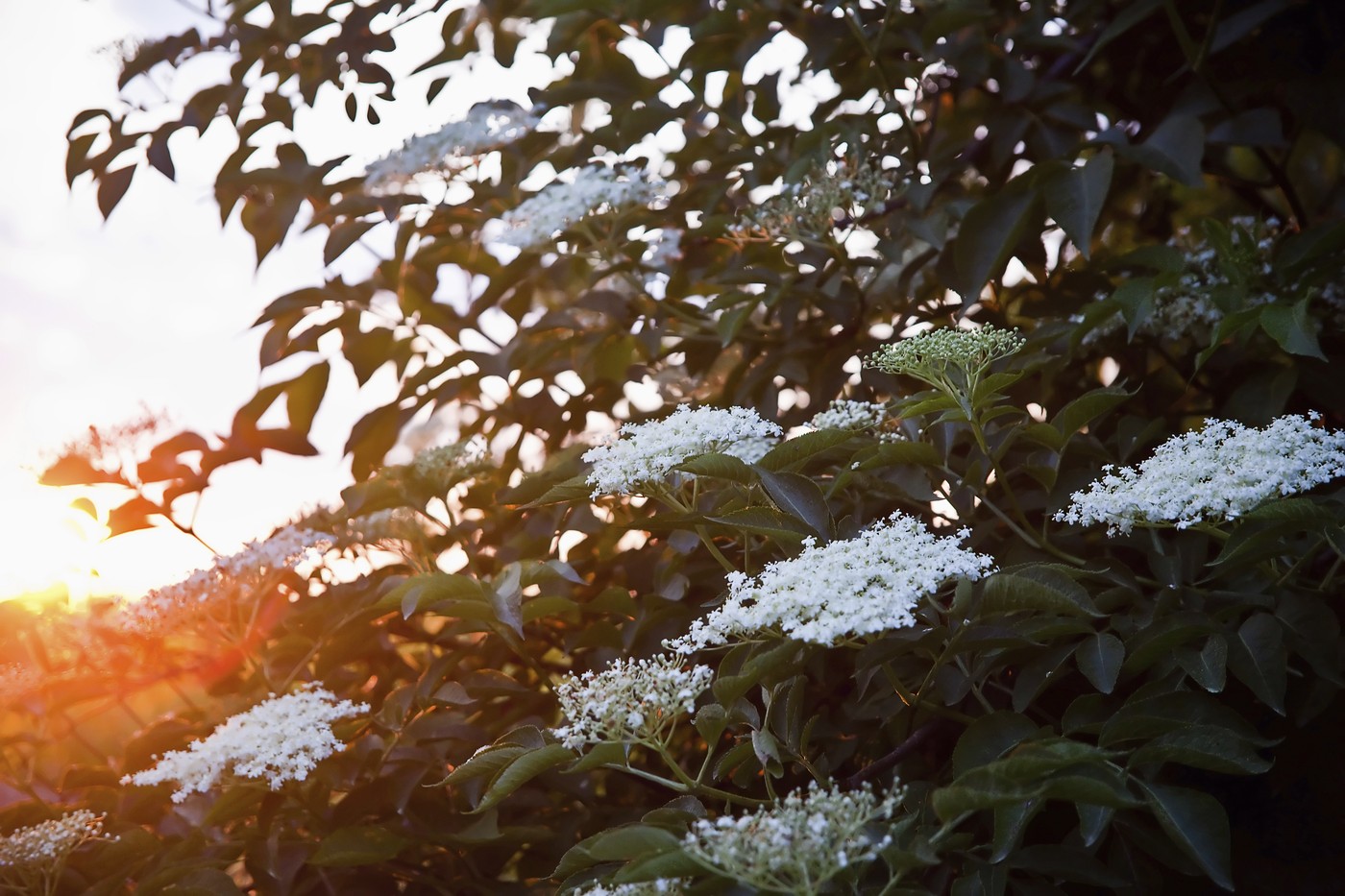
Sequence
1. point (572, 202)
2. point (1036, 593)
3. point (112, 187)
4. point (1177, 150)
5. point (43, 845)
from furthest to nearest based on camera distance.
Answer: point (112, 187) → point (572, 202) → point (1177, 150) → point (43, 845) → point (1036, 593)

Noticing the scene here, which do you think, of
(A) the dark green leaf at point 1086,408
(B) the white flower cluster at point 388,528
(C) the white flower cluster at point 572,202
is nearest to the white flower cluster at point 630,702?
(A) the dark green leaf at point 1086,408

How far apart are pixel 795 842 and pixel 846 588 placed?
0.23 m

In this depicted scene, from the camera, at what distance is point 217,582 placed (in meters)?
1.57

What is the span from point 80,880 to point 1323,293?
6.53ft

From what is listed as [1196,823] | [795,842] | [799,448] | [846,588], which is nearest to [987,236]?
[799,448]

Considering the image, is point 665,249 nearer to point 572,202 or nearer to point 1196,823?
point 572,202

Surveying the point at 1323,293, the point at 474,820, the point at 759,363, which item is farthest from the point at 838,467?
the point at 1323,293

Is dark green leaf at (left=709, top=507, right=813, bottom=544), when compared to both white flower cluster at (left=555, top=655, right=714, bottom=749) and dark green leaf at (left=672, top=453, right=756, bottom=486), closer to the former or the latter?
dark green leaf at (left=672, top=453, right=756, bottom=486)

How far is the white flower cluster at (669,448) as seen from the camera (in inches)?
45.6

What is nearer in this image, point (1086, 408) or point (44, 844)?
point (1086, 408)

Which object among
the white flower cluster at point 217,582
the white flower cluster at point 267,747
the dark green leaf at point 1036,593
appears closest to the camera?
the dark green leaf at point 1036,593

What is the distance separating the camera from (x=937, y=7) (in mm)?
1784

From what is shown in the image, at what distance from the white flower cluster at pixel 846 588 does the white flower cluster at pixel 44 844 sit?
3.00 feet

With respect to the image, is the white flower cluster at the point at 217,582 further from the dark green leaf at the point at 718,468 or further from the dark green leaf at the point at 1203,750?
the dark green leaf at the point at 1203,750
